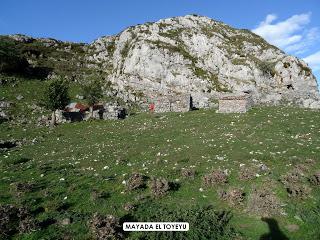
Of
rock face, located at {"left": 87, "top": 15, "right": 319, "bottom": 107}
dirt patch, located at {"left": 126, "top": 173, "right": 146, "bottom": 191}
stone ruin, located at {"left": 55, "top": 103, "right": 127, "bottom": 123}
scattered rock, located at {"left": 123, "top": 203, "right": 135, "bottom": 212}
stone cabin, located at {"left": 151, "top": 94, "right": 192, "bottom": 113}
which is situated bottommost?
scattered rock, located at {"left": 123, "top": 203, "right": 135, "bottom": 212}

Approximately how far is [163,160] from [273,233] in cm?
1128

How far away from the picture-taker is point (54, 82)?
62469 millimetres

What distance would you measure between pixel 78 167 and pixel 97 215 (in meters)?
9.86

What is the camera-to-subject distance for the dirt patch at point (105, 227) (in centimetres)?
1609

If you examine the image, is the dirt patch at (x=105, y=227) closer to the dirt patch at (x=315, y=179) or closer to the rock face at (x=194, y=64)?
the dirt patch at (x=315, y=179)

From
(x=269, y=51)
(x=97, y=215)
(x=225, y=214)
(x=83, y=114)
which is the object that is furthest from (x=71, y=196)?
(x=269, y=51)

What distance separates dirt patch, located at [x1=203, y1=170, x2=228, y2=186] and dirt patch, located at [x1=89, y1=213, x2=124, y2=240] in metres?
6.91

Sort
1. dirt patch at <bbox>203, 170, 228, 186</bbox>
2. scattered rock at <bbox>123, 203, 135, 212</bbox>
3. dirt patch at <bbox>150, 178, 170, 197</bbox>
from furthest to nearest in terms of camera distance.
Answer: dirt patch at <bbox>203, 170, 228, 186</bbox> < dirt patch at <bbox>150, 178, 170, 197</bbox> < scattered rock at <bbox>123, 203, 135, 212</bbox>

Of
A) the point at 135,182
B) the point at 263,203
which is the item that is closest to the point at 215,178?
the point at 263,203

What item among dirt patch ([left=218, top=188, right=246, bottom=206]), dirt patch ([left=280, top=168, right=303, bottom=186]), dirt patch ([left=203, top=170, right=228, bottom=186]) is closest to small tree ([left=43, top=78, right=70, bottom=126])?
dirt patch ([left=203, top=170, right=228, bottom=186])

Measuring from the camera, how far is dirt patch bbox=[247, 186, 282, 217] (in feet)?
61.4

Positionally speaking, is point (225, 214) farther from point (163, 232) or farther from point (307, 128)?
point (307, 128)

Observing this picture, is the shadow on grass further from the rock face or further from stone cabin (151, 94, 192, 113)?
the rock face

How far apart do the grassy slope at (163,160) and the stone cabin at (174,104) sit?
11.4 metres
